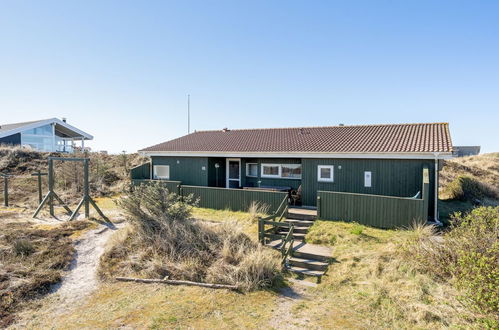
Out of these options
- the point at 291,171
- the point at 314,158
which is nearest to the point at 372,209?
the point at 314,158

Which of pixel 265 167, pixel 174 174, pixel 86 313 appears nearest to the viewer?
pixel 86 313

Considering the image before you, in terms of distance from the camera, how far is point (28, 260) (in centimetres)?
834

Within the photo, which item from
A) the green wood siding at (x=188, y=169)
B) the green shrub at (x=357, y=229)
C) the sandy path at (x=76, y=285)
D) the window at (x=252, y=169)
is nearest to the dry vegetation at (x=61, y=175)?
the green wood siding at (x=188, y=169)

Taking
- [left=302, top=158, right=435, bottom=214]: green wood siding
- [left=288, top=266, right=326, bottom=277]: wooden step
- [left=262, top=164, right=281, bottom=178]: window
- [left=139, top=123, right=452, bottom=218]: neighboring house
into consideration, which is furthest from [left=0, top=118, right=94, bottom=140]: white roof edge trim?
[left=288, top=266, right=326, bottom=277]: wooden step

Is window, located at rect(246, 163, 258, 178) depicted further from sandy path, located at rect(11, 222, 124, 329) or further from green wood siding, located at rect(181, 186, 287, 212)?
sandy path, located at rect(11, 222, 124, 329)

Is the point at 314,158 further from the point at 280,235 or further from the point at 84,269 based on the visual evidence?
the point at 84,269

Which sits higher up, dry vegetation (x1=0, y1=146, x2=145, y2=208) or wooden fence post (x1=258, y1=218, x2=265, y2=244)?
dry vegetation (x1=0, y1=146, x2=145, y2=208)

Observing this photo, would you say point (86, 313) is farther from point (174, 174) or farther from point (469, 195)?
point (469, 195)

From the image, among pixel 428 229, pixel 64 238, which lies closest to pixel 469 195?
pixel 428 229

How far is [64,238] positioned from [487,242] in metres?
12.4

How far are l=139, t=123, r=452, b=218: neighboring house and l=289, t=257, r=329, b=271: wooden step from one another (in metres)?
5.44

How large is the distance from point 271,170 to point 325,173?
3377mm

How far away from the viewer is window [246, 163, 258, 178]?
1678 centimetres

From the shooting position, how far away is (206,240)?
9.32m
